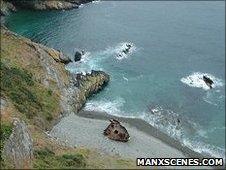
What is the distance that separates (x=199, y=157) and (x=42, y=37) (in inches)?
2577

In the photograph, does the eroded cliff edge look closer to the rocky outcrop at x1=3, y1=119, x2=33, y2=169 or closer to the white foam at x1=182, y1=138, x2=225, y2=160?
the white foam at x1=182, y1=138, x2=225, y2=160

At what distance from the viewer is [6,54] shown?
105 meters

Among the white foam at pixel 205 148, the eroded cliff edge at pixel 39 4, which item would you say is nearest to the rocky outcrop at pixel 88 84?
the white foam at pixel 205 148

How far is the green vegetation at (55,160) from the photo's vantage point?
74562mm

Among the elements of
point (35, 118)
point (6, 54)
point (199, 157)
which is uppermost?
point (6, 54)

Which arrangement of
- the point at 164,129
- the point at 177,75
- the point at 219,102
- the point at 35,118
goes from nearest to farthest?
the point at 35,118
the point at 164,129
the point at 219,102
the point at 177,75

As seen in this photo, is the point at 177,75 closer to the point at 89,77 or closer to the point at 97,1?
the point at 89,77

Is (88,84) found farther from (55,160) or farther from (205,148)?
(55,160)

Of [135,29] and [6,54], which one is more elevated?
[6,54]

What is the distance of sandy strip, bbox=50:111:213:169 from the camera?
8838cm

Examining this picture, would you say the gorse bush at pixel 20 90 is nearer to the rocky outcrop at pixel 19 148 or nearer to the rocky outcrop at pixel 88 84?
the rocky outcrop at pixel 88 84

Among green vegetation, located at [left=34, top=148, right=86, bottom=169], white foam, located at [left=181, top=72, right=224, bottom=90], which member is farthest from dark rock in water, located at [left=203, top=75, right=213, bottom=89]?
green vegetation, located at [left=34, top=148, right=86, bottom=169]

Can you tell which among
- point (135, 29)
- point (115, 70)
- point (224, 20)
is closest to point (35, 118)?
point (115, 70)

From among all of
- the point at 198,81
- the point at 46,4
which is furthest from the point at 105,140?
the point at 46,4
